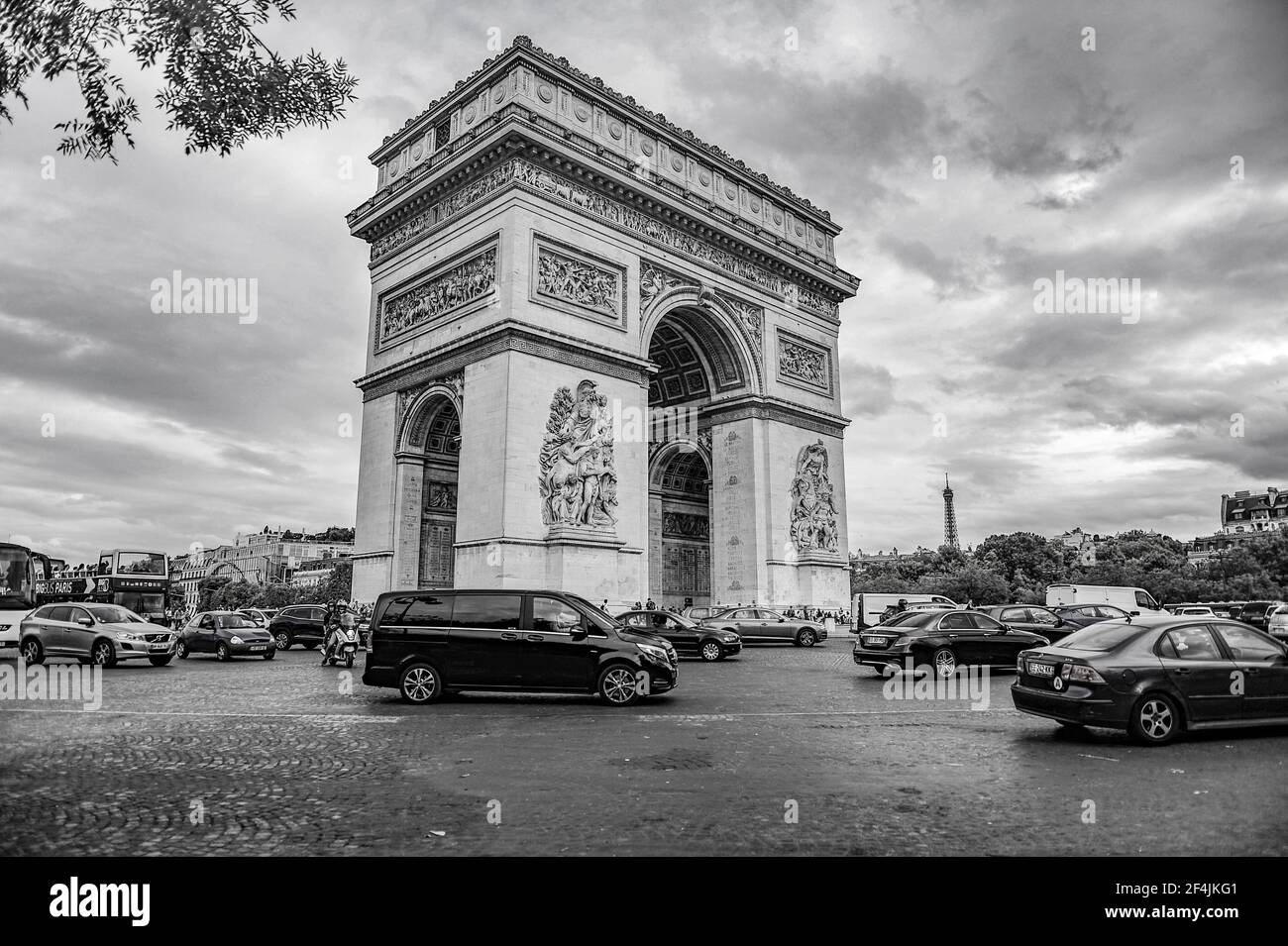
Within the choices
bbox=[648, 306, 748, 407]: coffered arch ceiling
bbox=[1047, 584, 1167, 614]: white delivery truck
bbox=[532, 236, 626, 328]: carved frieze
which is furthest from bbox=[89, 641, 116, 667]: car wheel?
bbox=[1047, 584, 1167, 614]: white delivery truck

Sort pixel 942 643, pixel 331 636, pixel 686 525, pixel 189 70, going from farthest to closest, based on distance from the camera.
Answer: pixel 686 525
pixel 331 636
pixel 942 643
pixel 189 70

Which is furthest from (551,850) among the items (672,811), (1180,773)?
(1180,773)

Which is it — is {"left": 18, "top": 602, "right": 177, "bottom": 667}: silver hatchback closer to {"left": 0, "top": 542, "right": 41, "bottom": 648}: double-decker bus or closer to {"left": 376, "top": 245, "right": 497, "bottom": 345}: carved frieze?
{"left": 0, "top": 542, "right": 41, "bottom": 648}: double-decker bus

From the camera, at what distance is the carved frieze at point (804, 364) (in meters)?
35.5

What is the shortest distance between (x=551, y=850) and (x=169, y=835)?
7.55 ft

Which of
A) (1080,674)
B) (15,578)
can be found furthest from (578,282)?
(1080,674)

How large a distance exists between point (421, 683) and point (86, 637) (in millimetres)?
11164

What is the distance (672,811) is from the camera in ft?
18.2

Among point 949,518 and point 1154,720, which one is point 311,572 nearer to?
point 949,518

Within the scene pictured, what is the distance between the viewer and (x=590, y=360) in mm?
27922

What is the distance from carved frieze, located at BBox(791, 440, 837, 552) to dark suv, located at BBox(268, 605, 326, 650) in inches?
703

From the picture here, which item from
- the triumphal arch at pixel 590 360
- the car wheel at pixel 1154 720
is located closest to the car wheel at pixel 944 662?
the car wheel at pixel 1154 720
